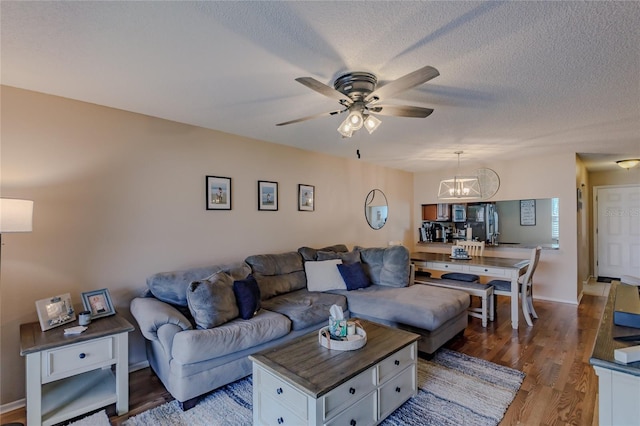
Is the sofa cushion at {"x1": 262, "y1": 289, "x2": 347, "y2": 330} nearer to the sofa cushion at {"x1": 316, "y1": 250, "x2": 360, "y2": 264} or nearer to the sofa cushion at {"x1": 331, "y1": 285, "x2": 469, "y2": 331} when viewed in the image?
the sofa cushion at {"x1": 331, "y1": 285, "x2": 469, "y2": 331}

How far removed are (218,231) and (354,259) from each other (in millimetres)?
1784

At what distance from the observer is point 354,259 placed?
13.5 feet

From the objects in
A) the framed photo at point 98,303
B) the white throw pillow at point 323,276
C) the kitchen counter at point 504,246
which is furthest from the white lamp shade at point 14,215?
the kitchen counter at point 504,246

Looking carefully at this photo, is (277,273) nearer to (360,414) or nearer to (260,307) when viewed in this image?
(260,307)

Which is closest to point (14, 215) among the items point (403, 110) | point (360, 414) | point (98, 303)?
point (98, 303)

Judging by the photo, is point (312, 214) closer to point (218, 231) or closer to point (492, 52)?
point (218, 231)

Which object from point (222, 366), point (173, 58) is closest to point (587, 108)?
point (173, 58)

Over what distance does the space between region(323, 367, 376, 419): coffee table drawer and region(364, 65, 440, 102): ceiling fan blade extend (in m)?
1.76

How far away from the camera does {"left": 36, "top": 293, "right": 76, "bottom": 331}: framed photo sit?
7.10ft

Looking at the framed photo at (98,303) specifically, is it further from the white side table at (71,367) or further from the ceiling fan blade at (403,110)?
the ceiling fan blade at (403,110)

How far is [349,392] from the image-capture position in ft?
6.01

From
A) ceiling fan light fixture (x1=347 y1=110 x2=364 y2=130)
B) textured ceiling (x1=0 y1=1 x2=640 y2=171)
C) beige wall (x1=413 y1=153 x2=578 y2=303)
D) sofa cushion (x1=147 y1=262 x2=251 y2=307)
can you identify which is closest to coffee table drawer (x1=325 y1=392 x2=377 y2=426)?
sofa cushion (x1=147 y1=262 x2=251 y2=307)

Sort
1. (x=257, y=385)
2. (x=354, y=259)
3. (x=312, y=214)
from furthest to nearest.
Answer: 1. (x=312, y=214)
2. (x=354, y=259)
3. (x=257, y=385)

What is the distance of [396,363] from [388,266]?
1811mm
